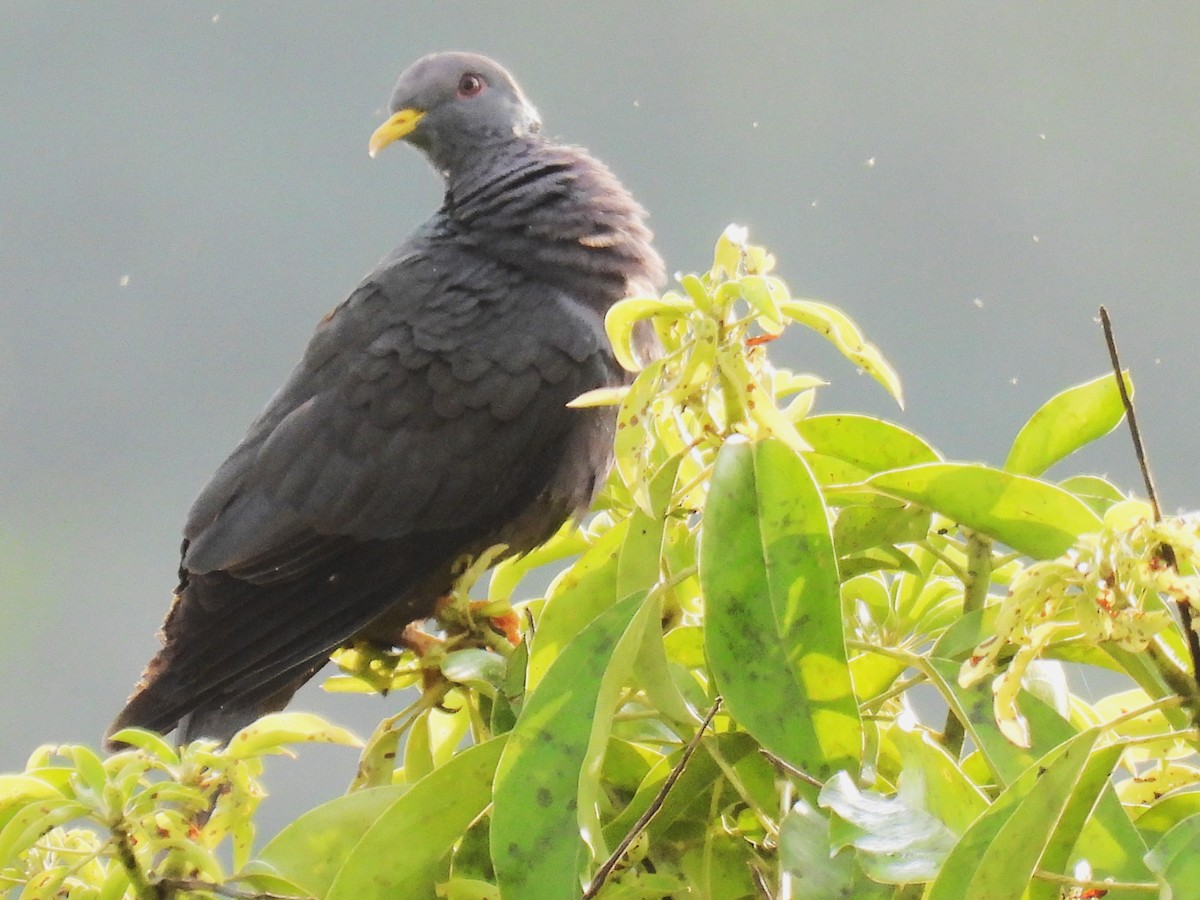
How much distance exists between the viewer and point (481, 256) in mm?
1845

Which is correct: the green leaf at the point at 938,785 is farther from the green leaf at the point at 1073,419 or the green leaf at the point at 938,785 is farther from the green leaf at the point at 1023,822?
the green leaf at the point at 1073,419

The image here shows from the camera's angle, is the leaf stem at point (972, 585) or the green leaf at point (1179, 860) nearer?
the green leaf at point (1179, 860)

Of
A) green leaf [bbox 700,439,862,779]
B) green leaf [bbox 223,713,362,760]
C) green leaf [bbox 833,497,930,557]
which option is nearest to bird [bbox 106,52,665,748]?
green leaf [bbox 223,713,362,760]

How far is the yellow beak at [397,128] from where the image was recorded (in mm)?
2266

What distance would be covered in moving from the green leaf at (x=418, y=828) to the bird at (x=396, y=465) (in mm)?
943

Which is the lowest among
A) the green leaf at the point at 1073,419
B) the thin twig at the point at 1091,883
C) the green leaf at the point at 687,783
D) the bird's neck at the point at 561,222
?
the thin twig at the point at 1091,883

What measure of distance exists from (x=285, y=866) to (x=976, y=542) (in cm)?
40

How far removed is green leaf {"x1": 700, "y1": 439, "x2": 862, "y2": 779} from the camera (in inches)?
23.1

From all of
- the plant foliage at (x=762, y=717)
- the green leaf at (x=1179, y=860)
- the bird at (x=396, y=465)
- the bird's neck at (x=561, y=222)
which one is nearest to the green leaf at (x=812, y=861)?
the plant foliage at (x=762, y=717)

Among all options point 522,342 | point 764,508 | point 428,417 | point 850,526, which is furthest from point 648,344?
point 764,508

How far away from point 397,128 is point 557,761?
72.2 inches

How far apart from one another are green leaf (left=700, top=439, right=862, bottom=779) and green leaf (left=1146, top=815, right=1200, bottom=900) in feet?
0.41

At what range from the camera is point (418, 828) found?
2.20 ft

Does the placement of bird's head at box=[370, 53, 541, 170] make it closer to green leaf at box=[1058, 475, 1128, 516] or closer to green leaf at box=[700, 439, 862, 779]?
green leaf at box=[1058, 475, 1128, 516]
